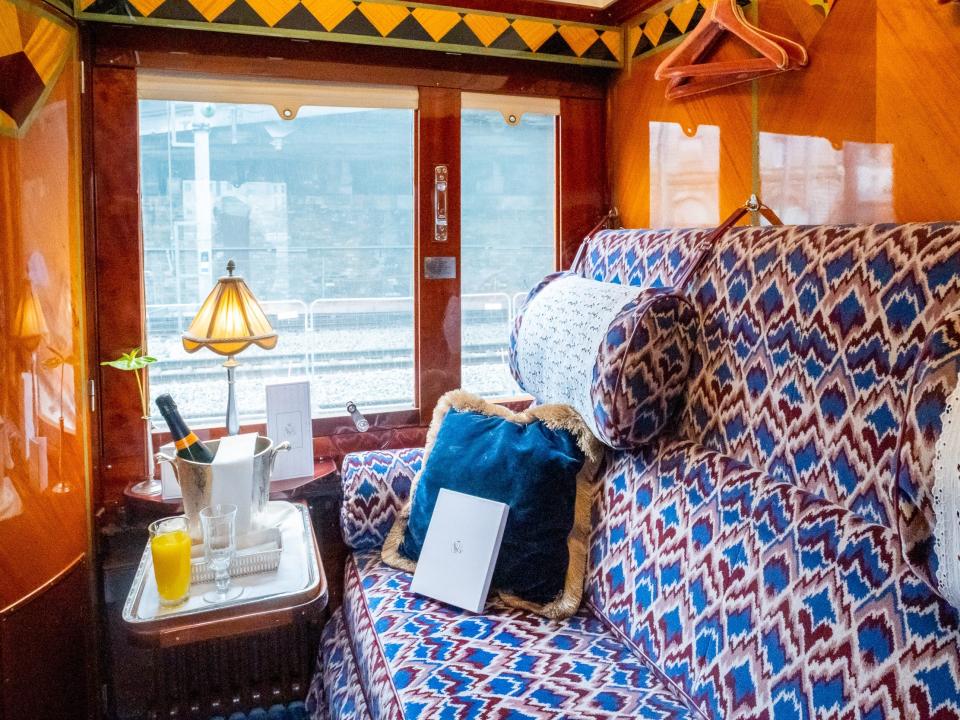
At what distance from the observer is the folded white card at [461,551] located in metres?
1.83

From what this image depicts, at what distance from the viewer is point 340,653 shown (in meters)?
2.01

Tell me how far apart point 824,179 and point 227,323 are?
5.18 ft

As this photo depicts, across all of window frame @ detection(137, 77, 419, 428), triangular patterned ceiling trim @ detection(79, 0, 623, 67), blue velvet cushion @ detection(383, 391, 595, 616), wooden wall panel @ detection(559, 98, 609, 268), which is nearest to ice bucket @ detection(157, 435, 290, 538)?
blue velvet cushion @ detection(383, 391, 595, 616)

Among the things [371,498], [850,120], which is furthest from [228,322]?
[850,120]

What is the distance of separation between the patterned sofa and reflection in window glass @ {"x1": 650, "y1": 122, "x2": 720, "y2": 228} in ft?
1.02

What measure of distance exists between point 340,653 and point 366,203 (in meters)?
1.39

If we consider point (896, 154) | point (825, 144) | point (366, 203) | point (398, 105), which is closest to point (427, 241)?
point (366, 203)

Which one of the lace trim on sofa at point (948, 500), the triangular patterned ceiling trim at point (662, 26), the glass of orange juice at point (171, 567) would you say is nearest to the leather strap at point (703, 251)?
the triangular patterned ceiling trim at point (662, 26)

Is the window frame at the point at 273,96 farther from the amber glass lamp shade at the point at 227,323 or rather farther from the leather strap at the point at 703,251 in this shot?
the leather strap at the point at 703,251

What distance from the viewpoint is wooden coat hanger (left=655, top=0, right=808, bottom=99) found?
181 cm

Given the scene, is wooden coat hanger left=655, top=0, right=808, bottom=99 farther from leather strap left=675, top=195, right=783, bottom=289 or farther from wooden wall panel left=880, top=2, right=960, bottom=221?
leather strap left=675, top=195, right=783, bottom=289

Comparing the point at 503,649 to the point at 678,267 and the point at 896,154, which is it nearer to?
the point at 678,267

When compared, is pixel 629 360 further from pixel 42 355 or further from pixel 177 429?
pixel 42 355

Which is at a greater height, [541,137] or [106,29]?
[106,29]
